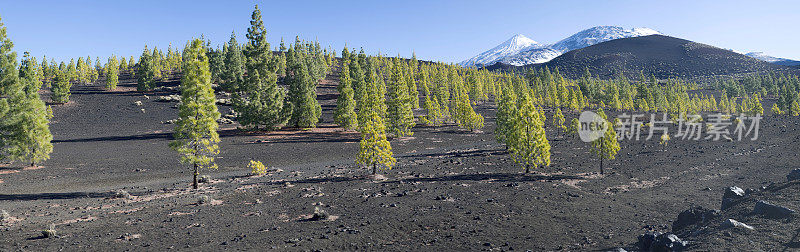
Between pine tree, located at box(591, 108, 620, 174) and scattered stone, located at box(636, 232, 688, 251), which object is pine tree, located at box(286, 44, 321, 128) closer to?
pine tree, located at box(591, 108, 620, 174)

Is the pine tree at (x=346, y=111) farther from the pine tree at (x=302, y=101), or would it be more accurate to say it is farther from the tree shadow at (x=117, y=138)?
the tree shadow at (x=117, y=138)

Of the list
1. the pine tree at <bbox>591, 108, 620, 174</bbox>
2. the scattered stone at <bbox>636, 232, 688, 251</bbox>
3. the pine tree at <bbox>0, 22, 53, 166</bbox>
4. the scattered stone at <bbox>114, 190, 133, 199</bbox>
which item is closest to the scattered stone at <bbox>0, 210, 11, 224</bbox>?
the scattered stone at <bbox>114, 190, 133, 199</bbox>

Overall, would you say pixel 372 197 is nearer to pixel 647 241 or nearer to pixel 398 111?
pixel 647 241

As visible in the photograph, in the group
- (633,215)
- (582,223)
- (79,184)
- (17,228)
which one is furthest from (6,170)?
(633,215)

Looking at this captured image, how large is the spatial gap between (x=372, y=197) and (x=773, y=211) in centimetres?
1798

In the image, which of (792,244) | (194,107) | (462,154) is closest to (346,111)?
(462,154)

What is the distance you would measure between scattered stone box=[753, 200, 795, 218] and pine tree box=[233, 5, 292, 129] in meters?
55.5

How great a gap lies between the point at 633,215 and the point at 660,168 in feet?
58.0

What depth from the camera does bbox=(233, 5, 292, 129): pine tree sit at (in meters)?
58.3

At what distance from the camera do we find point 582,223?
1814 centimetres

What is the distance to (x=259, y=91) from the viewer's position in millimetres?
59719

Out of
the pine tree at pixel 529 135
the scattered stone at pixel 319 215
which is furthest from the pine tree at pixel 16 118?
the pine tree at pixel 529 135

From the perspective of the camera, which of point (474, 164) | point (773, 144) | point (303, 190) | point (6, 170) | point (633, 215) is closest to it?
point (633, 215)

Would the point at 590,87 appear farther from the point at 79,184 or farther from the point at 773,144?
the point at 79,184
